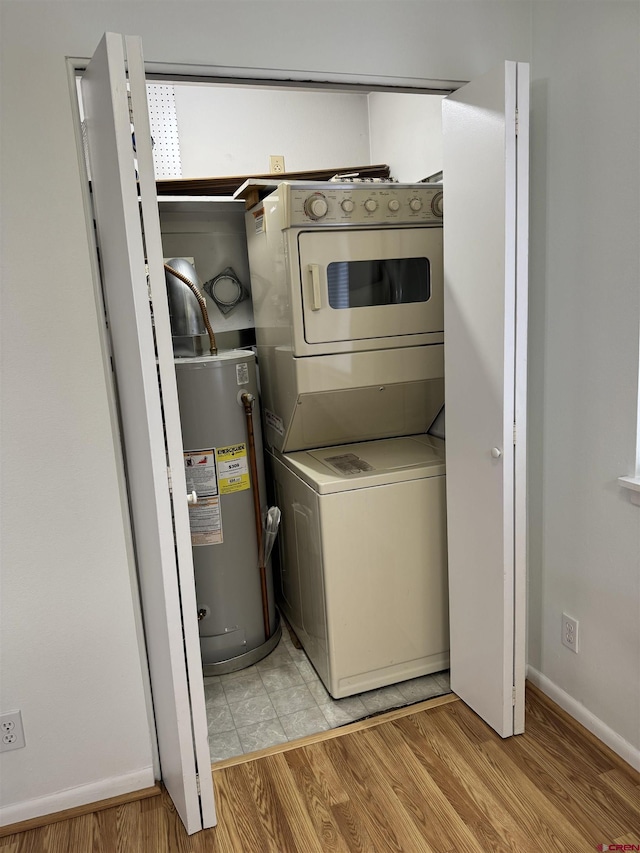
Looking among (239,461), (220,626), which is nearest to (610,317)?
(239,461)

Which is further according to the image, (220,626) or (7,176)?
(220,626)

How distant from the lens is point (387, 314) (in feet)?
7.29

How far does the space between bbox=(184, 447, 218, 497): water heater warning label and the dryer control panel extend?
903 mm

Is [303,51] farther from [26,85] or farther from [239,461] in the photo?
[239,461]

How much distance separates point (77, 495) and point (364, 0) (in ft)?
5.37

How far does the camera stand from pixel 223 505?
96.3 inches

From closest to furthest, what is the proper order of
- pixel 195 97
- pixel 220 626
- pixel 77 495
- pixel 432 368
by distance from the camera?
1. pixel 77 495
2. pixel 432 368
3. pixel 220 626
4. pixel 195 97

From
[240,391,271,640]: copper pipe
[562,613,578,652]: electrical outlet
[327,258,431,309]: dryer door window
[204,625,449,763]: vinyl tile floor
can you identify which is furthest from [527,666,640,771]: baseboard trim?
[327,258,431,309]: dryer door window

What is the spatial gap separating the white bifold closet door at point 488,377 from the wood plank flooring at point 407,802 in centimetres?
16

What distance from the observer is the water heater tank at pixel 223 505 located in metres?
2.33

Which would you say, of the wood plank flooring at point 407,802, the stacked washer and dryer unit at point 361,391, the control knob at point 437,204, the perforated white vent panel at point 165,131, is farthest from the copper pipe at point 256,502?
the perforated white vent panel at point 165,131

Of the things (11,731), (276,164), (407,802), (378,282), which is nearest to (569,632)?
(407,802)

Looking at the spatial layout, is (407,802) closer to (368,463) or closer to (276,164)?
(368,463)

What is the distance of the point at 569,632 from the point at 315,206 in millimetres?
1623
